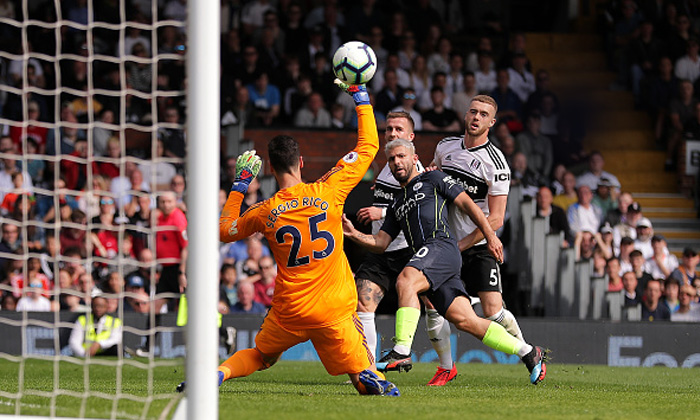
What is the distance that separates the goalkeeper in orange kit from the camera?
6363mm

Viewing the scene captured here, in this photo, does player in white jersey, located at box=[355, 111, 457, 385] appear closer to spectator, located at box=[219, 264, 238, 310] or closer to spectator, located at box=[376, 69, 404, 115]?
spectator, located at box=[219, 264, 238, 310]

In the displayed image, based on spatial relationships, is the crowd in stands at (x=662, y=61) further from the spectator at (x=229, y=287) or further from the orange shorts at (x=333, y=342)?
the orange shorts at (x=333, y=342)

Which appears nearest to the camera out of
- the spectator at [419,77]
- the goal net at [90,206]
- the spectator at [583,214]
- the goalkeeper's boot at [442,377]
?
the goalkeeper's boot at [442,377]

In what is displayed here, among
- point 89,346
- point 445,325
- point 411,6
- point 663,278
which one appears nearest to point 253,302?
point 89,346

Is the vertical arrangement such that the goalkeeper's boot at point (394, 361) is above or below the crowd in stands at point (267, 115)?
below

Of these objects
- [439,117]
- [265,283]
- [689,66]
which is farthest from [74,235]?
[689,66]

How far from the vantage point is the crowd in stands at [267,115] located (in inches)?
474

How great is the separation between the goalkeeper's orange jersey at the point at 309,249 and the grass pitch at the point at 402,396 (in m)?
0.55

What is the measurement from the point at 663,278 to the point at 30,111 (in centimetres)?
843

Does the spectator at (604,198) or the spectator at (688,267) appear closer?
the spectator at (688,267)

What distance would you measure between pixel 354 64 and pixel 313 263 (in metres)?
1.33

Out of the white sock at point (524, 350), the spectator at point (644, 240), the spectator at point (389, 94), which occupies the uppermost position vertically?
the spectator at point (389, 94)

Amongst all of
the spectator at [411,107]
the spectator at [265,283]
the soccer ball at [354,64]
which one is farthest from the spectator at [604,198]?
the soccer ball at [354,64]

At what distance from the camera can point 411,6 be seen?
16594mm
